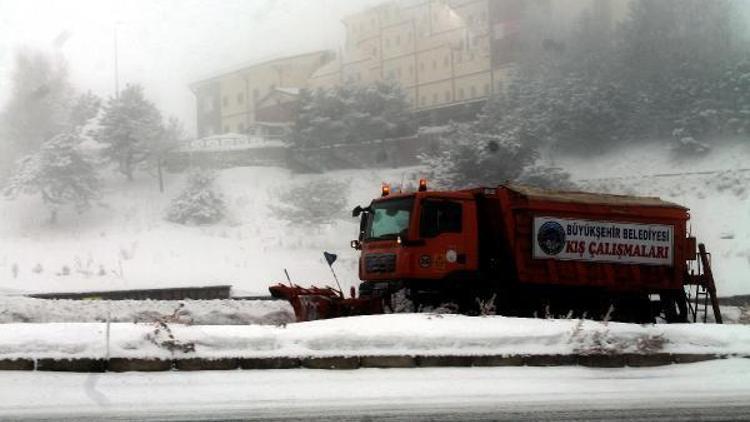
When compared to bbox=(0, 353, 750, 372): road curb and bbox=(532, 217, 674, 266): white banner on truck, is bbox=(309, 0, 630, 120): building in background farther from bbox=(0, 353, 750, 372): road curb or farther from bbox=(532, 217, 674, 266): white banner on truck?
bbox=(0, 353, 750, 372): road curb

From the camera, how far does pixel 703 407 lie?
6.03 metres

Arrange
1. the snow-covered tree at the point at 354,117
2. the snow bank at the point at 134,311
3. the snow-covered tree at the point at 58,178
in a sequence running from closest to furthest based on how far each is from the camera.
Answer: the snow bank at the point at 134,311 < the snow-covered tree at the point at 58,178 < the snow-covered tree at the point at 354,117

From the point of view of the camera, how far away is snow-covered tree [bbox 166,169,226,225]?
A: 39412 mm

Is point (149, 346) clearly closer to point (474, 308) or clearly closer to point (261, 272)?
point (474, 308)

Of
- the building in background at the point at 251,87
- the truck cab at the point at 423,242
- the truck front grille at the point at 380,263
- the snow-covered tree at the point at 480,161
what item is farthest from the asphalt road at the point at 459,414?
the building in background at the point at 251,87

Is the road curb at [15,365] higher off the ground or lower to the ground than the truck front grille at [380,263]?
lower

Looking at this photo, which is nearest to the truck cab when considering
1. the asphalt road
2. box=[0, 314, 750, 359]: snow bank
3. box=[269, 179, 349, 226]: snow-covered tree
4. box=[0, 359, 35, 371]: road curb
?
box=[0, 314, 750, 359]: snow bank

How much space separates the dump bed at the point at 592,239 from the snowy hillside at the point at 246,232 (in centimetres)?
1134

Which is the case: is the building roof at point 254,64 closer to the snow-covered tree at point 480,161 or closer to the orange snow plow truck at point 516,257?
the snow-covered tree at point 480,161

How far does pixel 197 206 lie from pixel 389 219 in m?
28.8

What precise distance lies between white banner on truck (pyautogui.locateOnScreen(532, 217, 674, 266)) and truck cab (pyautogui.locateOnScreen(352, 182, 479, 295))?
1240 millimetres

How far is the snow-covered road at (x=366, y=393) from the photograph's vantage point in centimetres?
571

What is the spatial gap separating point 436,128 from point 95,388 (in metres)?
38.4

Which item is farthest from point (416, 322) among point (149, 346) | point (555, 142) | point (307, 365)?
point (555, 142)
